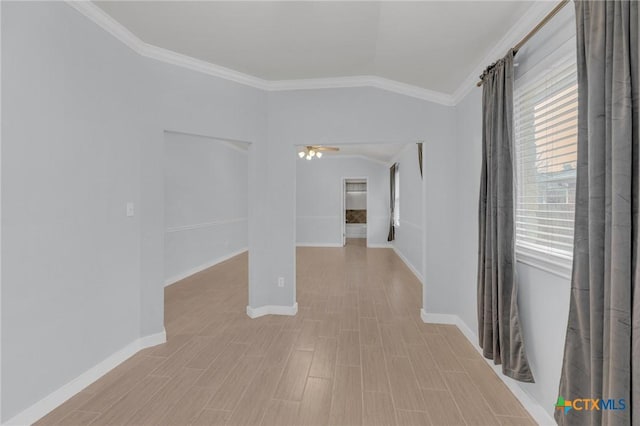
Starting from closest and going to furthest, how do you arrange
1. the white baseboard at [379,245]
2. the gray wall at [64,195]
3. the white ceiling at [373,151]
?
the gray wall at [64,195], the white ceiling at [373,151], the white baseboard at [379,245]

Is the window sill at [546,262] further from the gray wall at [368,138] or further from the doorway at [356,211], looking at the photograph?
the doorway at [356,211]

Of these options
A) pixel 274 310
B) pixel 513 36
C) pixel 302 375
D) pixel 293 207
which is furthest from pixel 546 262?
pixel 274 310

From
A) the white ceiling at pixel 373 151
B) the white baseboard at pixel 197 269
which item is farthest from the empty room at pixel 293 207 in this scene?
the white ceiling at pixel 373 151

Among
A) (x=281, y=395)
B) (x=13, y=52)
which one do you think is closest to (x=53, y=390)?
(x=281, y=395)

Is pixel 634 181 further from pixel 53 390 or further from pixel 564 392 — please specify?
pixel 53 390

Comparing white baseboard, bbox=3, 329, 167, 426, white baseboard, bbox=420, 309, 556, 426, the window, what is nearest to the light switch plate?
white baseboard, bbox=3, 329, 167, 426

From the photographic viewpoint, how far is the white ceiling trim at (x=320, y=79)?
2.04 m

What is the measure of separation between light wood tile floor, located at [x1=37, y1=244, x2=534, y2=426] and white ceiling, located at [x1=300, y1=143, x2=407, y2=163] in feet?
13.3

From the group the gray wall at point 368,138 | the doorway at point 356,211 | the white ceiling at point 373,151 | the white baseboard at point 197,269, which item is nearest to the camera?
the gray wall at point 368,138

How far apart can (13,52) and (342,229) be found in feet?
25.4

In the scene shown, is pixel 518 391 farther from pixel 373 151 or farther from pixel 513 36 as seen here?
pixel 373 151

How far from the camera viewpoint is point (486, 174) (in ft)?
7.54

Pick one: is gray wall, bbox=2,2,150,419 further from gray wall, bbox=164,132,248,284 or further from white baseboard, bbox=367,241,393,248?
white baseboard, bbox=367,241,393,248

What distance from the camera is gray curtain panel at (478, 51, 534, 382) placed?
197 cm
